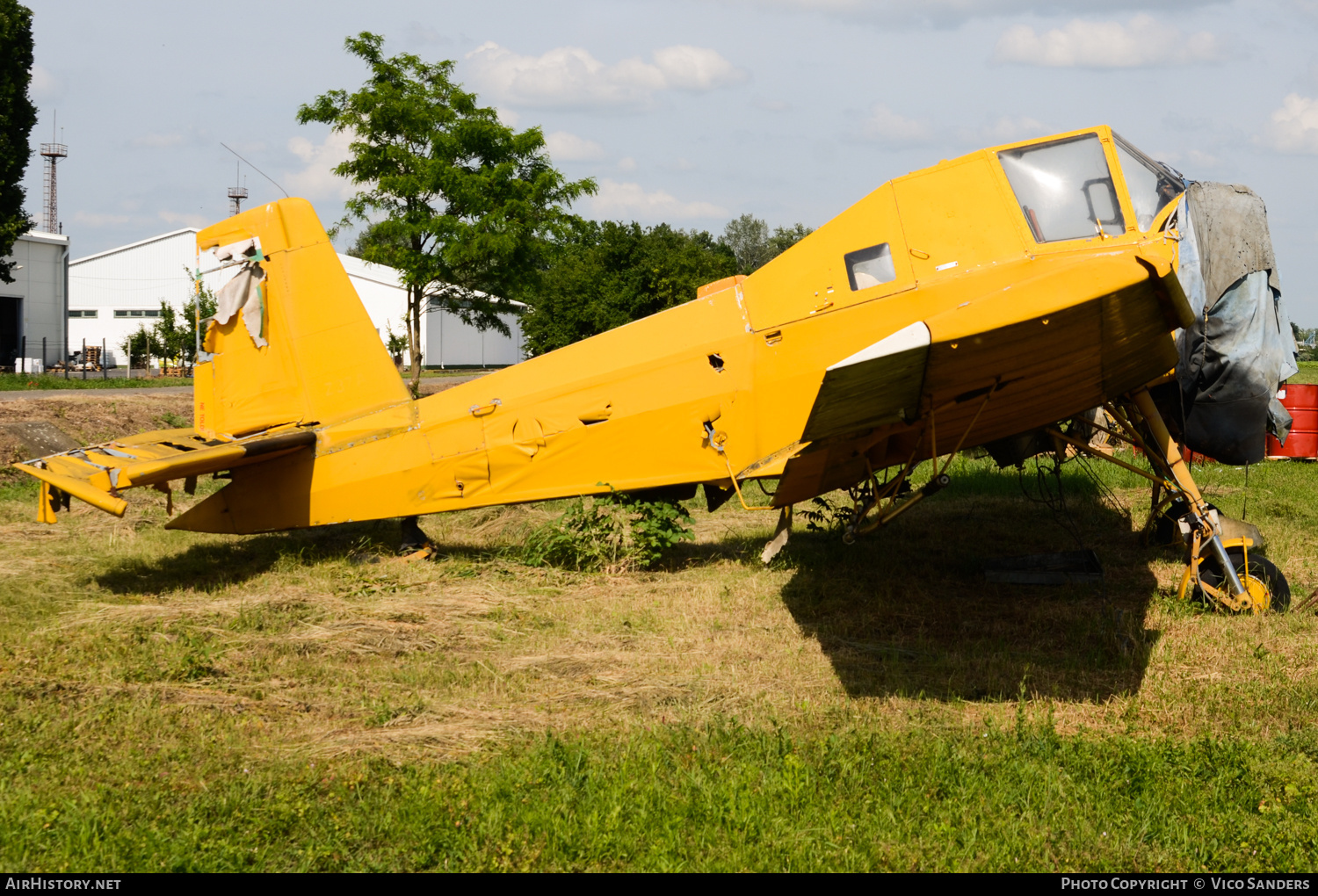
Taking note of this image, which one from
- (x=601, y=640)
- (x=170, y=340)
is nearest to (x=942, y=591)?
(x=601, y=640)

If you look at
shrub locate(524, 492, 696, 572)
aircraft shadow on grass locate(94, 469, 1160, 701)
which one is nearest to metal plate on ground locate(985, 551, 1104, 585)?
aircraft shadow on grass locate(94, 469, 1160, 701)

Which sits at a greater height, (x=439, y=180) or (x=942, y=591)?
(x=439, y=180)

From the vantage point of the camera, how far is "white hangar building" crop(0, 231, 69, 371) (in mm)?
44969

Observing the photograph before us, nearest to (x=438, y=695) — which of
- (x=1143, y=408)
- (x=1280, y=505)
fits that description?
(x=1143, y=408)

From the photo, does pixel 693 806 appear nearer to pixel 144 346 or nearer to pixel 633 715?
pixel 633 715

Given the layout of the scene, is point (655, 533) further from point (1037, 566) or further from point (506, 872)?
point (506, 872)

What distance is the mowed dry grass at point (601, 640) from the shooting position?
17.3ft

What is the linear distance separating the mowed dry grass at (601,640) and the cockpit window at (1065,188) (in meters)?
2.78

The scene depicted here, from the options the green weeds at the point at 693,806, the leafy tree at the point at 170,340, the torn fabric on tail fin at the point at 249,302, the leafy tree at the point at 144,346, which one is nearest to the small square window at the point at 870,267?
the green weeds at the point at 693,806

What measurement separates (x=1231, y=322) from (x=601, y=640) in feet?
15.8

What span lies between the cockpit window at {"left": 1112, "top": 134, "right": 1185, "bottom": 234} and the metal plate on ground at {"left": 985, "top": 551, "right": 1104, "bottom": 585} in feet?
9.90

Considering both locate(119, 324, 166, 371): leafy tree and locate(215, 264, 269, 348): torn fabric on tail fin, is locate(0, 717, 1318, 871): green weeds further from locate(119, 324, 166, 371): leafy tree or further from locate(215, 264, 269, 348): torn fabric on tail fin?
locate(119, 324, 166, 371): leafy tree
